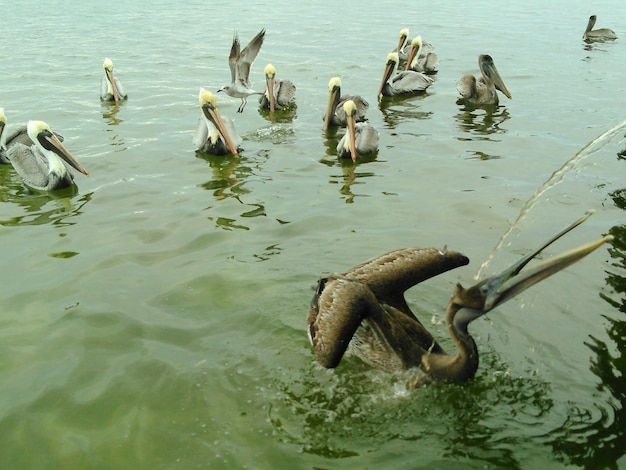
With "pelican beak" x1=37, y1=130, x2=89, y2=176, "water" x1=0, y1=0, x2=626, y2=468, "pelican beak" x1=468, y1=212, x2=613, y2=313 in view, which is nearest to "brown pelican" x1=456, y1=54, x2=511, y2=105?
"water" x1=0, y1=0, x2=626, y2=468

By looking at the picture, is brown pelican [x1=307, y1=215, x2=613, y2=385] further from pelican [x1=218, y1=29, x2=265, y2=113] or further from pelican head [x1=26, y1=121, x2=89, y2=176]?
pelican [x1=218, y1=29, x2=265, y2=113]

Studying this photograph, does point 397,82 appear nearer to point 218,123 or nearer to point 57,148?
point 218,123

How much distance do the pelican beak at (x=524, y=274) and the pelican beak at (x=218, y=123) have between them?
19.3 ft

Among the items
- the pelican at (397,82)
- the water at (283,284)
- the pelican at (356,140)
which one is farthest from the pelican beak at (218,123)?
the pelican at (397,82)

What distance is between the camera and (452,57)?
15523 millimetres

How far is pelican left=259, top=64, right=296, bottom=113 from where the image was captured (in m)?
11.0

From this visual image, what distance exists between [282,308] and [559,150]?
18.0 ft

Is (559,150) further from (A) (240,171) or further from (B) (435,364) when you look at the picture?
(B) (435,364)

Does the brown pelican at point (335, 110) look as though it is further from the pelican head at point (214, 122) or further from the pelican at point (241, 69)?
the pelican at point (241, 69)

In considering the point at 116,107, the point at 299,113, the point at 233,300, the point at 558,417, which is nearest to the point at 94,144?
the point at 116,107

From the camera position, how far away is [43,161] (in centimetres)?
805

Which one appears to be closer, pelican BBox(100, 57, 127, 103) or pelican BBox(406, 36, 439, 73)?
pelican BBox(100, 57, 127, 103)

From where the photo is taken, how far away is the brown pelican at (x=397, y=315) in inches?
139

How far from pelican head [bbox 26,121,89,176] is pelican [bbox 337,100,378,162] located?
131 inches
